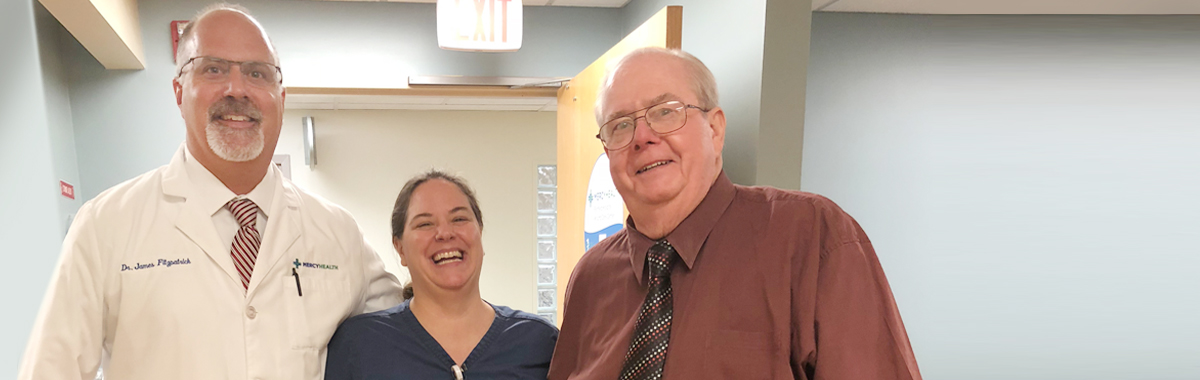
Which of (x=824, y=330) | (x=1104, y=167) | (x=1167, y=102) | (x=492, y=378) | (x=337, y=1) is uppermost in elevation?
(x=337, y=1)

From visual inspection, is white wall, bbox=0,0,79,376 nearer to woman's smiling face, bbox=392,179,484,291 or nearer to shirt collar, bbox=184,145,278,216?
shirt collar, bbox=184,145,278,216

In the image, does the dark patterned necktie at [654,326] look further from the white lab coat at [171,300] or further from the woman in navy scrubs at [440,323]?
the white lab coat at [171,300]

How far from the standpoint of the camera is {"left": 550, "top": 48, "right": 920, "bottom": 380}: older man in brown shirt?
1.05 metres

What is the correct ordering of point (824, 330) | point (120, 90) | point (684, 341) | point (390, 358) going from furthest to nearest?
point (120, 90) → point (390, 358) → point (684, 341) → point (824, 330)

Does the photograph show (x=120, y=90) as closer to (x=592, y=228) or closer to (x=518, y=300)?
(x=592, y=228)

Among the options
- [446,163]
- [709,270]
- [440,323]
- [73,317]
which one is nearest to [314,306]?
[440,323]

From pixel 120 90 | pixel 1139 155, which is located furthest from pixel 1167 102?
pixel 120 90

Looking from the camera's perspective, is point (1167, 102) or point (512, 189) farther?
point (512, 189)

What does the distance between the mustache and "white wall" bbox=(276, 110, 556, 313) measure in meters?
4.78

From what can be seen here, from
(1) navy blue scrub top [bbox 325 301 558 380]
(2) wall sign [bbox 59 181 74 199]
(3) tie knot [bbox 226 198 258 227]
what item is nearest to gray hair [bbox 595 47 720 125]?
(1) navy blue scrub top [bbox 325 301 558 380]

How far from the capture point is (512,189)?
6516mm

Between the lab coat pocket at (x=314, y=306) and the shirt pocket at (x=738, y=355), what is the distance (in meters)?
0.96

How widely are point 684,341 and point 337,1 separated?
10.8 feet

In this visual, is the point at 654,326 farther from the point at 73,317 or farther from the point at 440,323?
the point at 73,317
